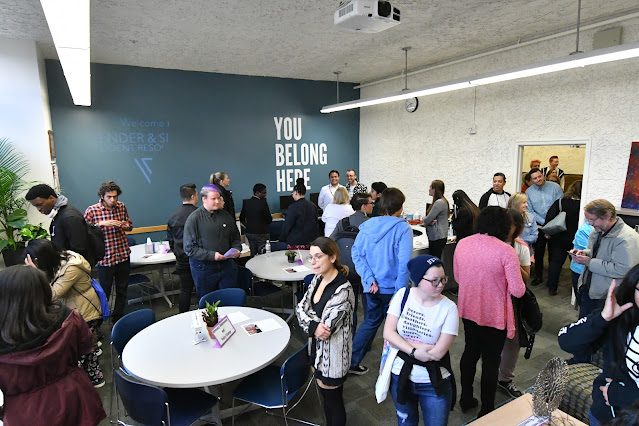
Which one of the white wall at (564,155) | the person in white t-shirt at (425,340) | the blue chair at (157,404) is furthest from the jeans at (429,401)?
the white wall at (564,155)

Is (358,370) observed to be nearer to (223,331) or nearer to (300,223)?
(223,331)

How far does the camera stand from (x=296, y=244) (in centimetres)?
514

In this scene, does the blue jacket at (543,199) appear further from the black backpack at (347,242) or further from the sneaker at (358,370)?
the sneaker at (358,370)

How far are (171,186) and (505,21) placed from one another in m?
5.91

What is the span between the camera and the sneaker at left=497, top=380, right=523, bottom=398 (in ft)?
10.2

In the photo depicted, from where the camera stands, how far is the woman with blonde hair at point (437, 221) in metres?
4.77

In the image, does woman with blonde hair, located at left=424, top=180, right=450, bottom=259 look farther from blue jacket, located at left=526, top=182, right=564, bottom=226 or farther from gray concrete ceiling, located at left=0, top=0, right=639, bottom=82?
gray concrete ceiling, located at left=0, top=0, right=639, bottom=82

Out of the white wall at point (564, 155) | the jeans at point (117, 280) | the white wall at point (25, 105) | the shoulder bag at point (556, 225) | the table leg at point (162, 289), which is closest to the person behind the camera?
the jeans at point (117, 280)

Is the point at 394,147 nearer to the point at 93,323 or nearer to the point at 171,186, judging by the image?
the point at 171,186

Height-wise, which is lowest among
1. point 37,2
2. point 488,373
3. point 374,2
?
point 488,373

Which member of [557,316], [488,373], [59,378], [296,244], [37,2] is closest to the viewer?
[59,378]

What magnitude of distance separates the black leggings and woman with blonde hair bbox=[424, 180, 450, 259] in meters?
2.90

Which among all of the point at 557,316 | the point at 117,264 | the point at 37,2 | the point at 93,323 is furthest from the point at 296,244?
the point at 37,2

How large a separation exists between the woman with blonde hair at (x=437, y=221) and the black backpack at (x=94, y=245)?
12.1ft
